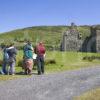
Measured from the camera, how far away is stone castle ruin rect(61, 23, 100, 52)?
70881mm

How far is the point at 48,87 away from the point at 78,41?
54.0 meters

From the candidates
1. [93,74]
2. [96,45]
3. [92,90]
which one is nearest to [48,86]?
[92,90]

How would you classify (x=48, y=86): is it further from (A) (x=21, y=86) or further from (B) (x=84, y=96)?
(B) (x=84, y=96)

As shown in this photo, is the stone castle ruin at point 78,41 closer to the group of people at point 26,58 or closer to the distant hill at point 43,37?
the distant hill at point 43,37

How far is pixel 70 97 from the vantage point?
17.6 m

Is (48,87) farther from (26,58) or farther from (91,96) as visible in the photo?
(26,58)

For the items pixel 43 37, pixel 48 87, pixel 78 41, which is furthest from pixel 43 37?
pixel 48 87

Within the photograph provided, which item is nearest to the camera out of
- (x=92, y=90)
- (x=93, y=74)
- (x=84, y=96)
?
(x=84, y=96)

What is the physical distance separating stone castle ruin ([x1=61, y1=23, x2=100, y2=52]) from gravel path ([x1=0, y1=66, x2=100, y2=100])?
1883 inches

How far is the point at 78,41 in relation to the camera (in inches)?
2879

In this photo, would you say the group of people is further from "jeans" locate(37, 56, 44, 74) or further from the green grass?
the green grass

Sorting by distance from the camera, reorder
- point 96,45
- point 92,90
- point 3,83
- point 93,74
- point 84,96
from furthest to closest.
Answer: point 96,45 → point 93,74 → point 3,83 → point 92,90 → point 84,96

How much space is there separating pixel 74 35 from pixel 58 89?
53417 mm

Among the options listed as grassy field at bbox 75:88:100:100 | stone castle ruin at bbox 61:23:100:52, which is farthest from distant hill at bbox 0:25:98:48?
grassy field at bbox 75:88:100:100
